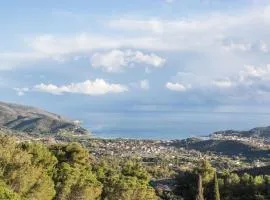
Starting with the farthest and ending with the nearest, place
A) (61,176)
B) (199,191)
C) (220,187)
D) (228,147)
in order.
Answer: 1. (228,147)
2. (220,187)
3. (199,191)
4. (61,176)

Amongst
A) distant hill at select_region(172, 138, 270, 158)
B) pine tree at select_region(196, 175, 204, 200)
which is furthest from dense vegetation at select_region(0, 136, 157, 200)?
distant hill at select_region(172, 138, 270, 158)

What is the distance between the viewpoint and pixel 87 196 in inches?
1523

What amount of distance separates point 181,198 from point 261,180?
23.5 feet

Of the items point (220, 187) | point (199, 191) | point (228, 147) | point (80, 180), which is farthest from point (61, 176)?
point (228, 147)

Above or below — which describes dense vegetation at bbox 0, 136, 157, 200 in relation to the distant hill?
below

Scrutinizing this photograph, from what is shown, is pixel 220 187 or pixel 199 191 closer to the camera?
pixel 199 191

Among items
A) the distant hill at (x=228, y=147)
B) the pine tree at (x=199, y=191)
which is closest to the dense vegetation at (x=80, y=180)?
the pine tree at (x=199, y=191)

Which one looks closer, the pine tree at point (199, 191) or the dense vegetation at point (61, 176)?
the dense vegetation at point (61, 176)

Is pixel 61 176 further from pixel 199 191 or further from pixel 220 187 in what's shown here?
pixel 220 187

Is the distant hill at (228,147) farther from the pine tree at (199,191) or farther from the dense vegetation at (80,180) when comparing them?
the pine tree at (199,191)

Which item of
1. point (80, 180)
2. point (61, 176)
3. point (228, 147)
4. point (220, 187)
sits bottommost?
point (220, 187)

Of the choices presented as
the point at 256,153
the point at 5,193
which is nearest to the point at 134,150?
the point at 256,153

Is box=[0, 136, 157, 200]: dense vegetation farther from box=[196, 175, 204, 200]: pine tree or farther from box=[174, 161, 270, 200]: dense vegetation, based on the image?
box=[174, 161, 270, 200]: dense vegetation

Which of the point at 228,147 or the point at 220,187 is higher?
the point at 228,147
